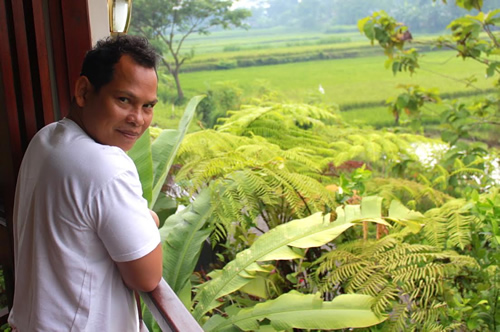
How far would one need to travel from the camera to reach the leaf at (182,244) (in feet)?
5.29

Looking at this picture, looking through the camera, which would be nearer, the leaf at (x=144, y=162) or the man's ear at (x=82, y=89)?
the man's ear at (x=82, y=89)

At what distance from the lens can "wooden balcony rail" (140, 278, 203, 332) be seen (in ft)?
2.61

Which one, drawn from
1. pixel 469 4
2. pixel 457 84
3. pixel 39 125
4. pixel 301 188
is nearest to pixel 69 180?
pixel 39 125

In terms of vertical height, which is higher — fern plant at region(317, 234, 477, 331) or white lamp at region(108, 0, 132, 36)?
white lamp at region(108, 0, 132, 36)

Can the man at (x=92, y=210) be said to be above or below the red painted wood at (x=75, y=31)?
below

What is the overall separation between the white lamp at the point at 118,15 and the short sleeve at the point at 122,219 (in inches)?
33.3

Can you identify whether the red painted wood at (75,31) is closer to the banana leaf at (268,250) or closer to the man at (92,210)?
the man at (92,210)

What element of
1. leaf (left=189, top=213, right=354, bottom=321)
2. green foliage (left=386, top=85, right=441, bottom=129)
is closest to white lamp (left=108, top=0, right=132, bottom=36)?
leaf (left=189, top=213, right=354, bottom=321)

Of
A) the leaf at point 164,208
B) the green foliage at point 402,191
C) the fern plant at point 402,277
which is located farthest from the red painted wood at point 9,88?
the green foliage at point 402,191

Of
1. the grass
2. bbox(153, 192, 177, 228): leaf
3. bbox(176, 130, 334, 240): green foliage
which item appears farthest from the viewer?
the grass

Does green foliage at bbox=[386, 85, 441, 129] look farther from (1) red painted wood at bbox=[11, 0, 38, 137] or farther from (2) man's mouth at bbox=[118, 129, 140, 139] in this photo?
(2) man's mouth at bbox=[118, 129, 140, 139]

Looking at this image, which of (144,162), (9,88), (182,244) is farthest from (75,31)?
(182,244)

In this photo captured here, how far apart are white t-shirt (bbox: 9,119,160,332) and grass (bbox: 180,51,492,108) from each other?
4.26 m

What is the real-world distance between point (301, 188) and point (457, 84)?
3.64 metres
